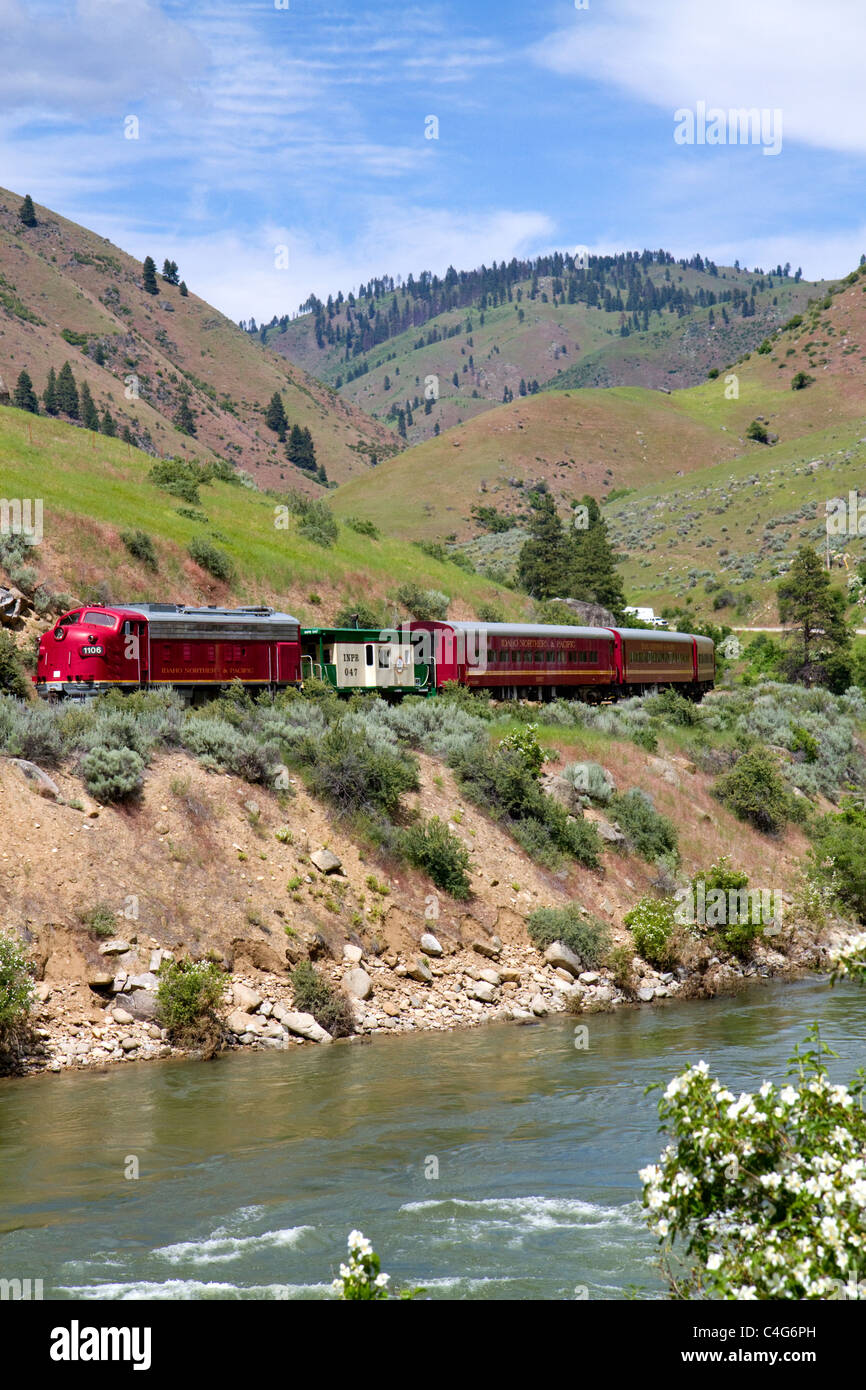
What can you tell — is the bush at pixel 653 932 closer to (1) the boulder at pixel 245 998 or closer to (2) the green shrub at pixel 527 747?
(2) the green shrub at pixel 527 747

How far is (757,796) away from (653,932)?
9.91 metres

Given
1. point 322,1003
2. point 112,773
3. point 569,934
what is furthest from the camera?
point 569,934

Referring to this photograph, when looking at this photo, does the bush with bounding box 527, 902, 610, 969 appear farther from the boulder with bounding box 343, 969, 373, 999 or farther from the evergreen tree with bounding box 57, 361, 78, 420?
the evergreen tree with bounding box 57, 361, 78, 420

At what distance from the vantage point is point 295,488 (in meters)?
167

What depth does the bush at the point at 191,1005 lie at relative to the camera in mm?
19891

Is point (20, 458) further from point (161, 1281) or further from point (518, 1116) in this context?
point (161, 1281)

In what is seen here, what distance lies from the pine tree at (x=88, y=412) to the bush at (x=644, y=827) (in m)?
109

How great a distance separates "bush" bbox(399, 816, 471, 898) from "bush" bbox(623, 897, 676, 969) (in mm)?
4044

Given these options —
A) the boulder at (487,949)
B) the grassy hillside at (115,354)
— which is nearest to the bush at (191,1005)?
the boulder at (487,949)

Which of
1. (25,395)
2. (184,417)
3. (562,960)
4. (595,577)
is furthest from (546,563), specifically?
(184,417)

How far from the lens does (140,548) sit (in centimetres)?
4159

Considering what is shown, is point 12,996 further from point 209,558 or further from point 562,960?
point 209,558

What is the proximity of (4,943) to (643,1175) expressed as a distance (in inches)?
593

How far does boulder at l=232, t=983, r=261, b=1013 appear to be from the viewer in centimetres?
2123
